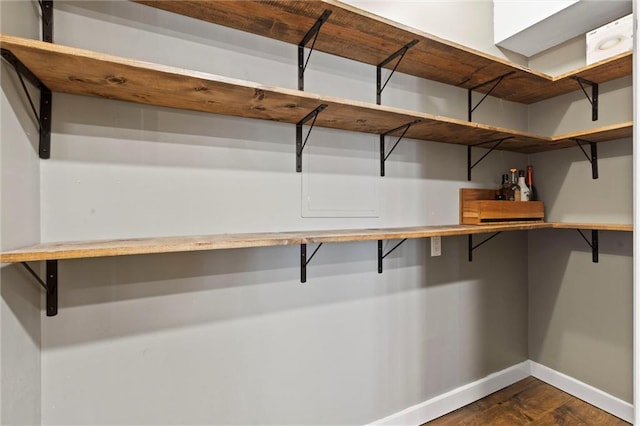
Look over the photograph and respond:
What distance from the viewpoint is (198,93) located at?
1092 millimetres

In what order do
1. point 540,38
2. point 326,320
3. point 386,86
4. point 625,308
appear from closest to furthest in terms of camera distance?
point 326,320 → point 386,86 → point 625,308 → point 540,38

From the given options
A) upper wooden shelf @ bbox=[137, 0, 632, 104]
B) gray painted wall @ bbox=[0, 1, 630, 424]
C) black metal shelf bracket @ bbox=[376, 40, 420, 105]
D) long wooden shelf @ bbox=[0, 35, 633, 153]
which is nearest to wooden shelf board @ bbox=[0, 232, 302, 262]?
gray painted wall @ bbox=[0, 1, 630, 424]

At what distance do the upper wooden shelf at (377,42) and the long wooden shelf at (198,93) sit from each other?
1.07 ft

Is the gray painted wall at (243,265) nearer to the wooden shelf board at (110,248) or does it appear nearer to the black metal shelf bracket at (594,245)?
the black metal shelf bracket at (594,245)

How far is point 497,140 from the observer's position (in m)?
1.83

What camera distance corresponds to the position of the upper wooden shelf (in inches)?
47.1

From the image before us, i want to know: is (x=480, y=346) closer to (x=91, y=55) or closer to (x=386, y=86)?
(x=386, y=86)

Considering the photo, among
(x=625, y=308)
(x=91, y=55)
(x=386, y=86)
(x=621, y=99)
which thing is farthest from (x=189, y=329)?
(x=621, y=99)

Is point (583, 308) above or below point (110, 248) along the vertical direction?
below

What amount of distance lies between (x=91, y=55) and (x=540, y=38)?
2.31m

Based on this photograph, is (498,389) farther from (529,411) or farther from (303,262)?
(303,262)

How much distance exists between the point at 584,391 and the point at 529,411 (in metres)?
0.39

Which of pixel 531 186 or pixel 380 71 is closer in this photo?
pixel 380 71

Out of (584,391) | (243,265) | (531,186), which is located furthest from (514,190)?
(243,265)
